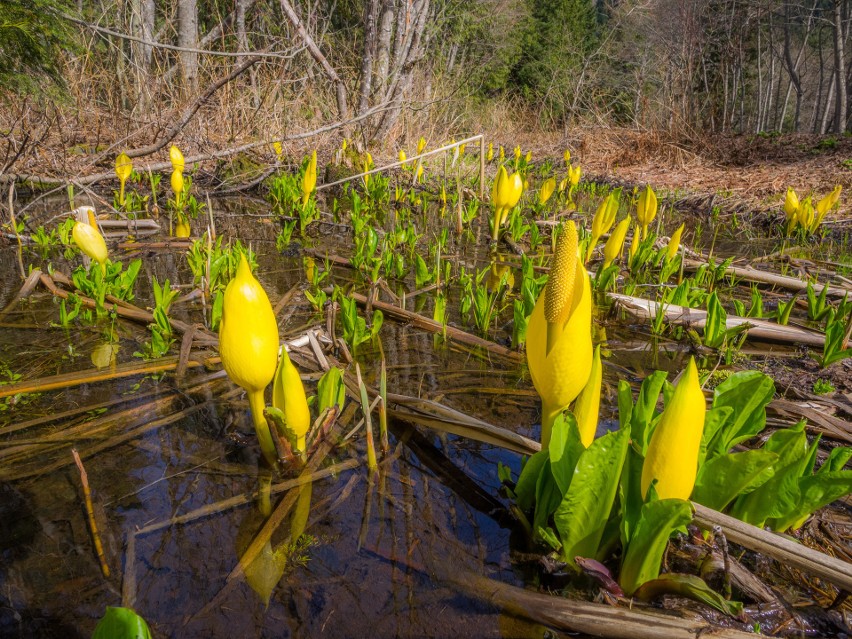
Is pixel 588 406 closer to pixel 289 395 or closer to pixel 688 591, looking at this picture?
pixel 688 591

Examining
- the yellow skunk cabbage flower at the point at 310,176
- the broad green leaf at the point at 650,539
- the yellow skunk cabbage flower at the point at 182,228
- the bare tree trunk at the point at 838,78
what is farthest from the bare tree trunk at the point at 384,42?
the bare tree trunk at the point at 838,78

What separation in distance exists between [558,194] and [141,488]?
7268 millimetres

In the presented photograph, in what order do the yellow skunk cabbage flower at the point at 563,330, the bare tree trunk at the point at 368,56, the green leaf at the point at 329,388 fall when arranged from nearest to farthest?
the yellow skunk cabbage flower at the point at 563,330 < the green leaf at the point at 329,388 < the bare tree trunk at the point at 368,56

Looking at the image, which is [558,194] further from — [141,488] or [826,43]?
[826,43]

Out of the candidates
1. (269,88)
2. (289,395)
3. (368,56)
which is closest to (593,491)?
(289,395)

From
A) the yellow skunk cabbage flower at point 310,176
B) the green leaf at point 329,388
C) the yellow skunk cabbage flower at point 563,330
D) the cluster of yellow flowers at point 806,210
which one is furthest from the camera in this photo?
the cluster of yellow flowers at point 806,210

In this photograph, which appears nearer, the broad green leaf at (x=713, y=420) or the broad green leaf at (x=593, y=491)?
the broad green leaf at (x=593, y=491)

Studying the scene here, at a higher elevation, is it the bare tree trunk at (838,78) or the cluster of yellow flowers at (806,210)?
the bare tree trunk at (838,78)

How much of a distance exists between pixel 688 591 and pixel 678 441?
316 mm

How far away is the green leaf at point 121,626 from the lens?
2.32 feet

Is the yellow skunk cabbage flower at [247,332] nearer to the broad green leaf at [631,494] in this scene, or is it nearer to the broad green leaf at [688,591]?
the broad green leaf at [631,494]

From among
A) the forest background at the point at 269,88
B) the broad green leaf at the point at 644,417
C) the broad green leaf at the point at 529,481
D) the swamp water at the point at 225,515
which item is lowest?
the swamp water at the point at 225,515

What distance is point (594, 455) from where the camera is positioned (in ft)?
3.60

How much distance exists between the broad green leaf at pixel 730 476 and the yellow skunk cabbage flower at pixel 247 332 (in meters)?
1.01
